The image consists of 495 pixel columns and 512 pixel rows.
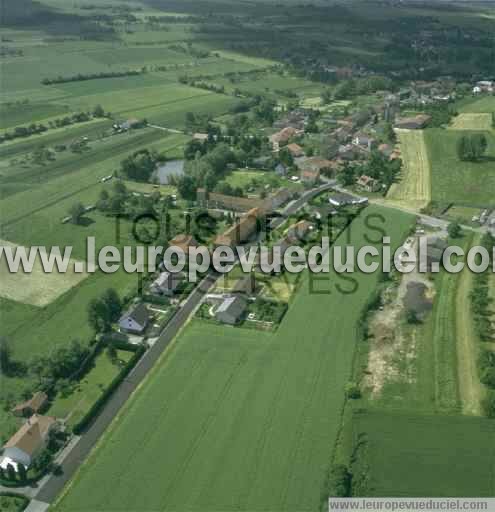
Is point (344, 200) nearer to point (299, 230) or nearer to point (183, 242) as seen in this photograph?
point (299, 230)

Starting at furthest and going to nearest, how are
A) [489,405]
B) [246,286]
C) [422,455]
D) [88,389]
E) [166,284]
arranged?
[166,284] → [246,286] → [88,389] → [489,405] → [422,455]

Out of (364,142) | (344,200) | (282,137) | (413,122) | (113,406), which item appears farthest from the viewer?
(413,122)

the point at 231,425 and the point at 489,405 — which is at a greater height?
the point at 489,405

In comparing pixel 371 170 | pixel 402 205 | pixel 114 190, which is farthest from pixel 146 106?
pixel 402 205

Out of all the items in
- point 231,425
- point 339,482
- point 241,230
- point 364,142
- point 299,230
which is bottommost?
point 231,425

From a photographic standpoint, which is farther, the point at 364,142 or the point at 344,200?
the point at 364,142

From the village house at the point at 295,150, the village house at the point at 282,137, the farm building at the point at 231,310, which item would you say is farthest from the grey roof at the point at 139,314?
the village house at the point at 282,137

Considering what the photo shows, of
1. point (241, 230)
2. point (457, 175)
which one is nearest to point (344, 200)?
point (241, 230)

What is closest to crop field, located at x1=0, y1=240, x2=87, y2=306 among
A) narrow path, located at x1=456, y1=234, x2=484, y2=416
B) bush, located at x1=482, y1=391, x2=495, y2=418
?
narrow path, located at x1=456, y1=234, x2=484, y2=416

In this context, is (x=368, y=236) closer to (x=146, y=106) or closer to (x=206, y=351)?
(x=206, y=351)
